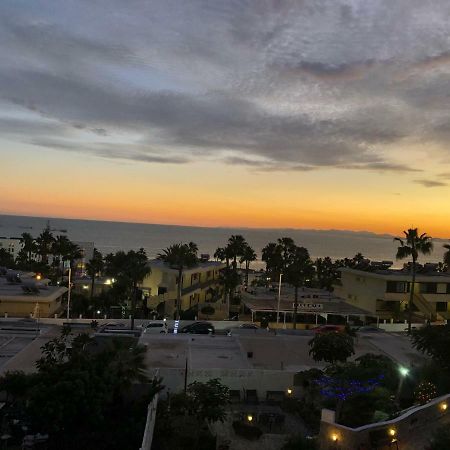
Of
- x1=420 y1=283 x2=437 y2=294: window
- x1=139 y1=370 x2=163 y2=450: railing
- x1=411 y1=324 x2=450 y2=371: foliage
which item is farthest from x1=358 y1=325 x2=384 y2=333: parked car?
x1=139 y1=370 x2=163 y2=450: railing

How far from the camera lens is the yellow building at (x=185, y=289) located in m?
54.3

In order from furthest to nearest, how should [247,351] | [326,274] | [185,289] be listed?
1. [326,274]
2. [185,289]
3. [247,351]

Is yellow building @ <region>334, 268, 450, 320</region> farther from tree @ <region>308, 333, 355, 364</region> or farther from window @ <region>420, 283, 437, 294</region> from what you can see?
tree @ <region>308, 333, 355, 364</region>

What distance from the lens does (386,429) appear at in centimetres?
1823

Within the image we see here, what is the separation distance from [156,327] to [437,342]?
2053cm

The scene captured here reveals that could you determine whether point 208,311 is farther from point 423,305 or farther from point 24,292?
point 423,305

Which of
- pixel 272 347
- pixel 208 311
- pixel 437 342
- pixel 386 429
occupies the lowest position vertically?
pixel 208 311

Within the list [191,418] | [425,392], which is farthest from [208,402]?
[425,392]

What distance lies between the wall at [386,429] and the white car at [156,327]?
20.2 meters

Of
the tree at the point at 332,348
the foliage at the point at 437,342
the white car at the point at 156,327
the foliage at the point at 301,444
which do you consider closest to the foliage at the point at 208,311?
the white car at the point at 156,327

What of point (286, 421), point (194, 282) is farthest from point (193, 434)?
point (194, 282)

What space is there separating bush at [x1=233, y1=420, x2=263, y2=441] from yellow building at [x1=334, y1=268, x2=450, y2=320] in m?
31.0

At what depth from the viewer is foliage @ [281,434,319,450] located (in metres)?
18.7

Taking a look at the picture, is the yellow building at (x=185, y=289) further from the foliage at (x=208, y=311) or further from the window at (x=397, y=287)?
the window at (x=397, y=287)
